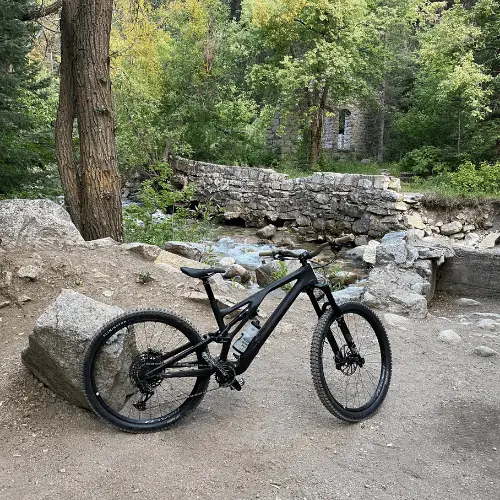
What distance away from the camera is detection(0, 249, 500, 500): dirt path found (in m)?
2.56

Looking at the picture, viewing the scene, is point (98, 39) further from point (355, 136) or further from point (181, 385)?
point (355, 136)

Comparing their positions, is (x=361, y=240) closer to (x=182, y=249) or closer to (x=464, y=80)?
(x=464, y=80)

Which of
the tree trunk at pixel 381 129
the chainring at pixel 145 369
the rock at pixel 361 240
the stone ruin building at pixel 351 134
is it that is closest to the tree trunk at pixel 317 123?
the stone ruin building at pixel 351 134

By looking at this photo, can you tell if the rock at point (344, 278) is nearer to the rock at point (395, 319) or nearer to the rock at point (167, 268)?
the rock at point (395, 319)

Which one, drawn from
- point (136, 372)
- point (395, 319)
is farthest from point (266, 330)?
point (395, 319)

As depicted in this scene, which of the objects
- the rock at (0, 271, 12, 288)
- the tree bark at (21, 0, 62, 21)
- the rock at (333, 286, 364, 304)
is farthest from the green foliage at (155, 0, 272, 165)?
the rock at (0, 271, 12, 288)

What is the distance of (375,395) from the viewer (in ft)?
11.0

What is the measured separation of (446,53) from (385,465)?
14.9 metres

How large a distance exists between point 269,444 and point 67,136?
4856mm

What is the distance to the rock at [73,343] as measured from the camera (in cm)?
289

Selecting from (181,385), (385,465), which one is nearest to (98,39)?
(181,385)

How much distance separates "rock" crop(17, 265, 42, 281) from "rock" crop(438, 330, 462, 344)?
3669 mm

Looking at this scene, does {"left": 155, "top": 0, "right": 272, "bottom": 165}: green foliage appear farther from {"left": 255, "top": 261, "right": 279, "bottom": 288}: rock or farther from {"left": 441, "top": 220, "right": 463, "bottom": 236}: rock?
{"left": 255, "top": 261, "right": 279, "bottom": 288}: rock

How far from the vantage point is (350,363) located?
3297 mm
